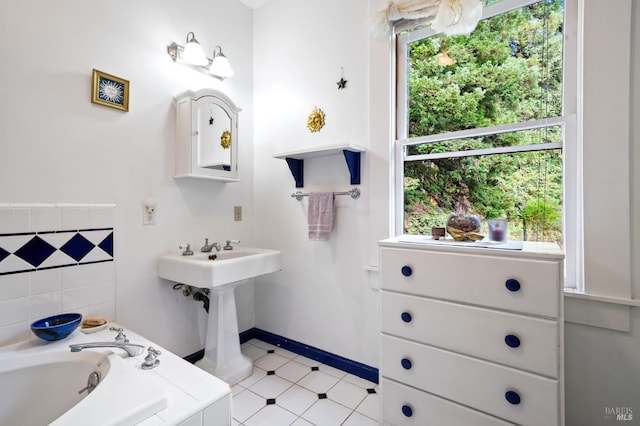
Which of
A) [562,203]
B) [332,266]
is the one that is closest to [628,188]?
[562,203]

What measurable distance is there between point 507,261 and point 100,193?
2.12m

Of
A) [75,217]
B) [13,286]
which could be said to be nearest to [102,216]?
[75,217]

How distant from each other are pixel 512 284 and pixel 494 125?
0.90 m

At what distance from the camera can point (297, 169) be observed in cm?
228

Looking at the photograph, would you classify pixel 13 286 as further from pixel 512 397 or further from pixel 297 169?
pixel 512 397

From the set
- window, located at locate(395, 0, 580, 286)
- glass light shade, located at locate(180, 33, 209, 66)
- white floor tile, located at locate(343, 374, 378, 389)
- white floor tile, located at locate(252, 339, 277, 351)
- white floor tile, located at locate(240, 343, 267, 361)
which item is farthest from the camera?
white floor tile, located at locate(252, 339, 277, 351)

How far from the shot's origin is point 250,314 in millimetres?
2619

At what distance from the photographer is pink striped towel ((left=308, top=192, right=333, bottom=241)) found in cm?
208

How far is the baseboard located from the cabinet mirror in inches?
52.5

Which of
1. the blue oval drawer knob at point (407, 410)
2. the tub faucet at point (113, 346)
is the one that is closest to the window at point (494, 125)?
the blue oval drawer knob at point (407, 410)

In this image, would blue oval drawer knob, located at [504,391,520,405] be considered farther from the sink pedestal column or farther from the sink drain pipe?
the sink drain pipe

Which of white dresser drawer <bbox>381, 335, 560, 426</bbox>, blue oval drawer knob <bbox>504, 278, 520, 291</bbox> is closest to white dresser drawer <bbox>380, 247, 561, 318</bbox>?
blue oval drawer knob <bbox>504, 278, 520, 291</bbox>

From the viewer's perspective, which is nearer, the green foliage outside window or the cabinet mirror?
the green foliage outside window

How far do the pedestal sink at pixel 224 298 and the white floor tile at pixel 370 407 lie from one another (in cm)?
80
